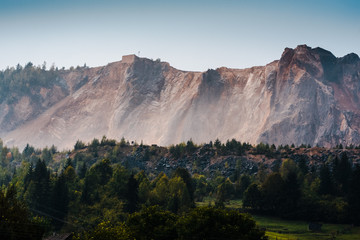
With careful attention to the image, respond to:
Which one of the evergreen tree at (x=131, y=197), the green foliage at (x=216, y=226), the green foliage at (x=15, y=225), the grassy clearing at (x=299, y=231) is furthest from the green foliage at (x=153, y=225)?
the evergreen tree at (x=131, y=197)

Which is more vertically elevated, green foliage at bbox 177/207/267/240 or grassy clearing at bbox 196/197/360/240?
green foliage at bbox 177/207/267/240

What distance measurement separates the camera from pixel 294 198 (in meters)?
145

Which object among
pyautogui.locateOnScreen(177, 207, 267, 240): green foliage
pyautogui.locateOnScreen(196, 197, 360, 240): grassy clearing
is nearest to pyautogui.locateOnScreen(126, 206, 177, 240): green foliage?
pyautogui.locateOnScreen(177, 207, 267, 240): green foliage

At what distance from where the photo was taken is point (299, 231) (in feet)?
409

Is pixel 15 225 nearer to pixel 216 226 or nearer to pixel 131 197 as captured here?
pixel 216 226

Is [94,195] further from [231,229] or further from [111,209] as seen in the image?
[231,229]

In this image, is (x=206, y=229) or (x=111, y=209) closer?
(x=206, y=229)

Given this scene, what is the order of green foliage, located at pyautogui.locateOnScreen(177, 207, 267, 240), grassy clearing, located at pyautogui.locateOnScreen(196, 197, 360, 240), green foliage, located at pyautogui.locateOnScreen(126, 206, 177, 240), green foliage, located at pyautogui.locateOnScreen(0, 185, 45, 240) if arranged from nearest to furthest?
green foliage, located at pyautogui.locateOnScreen(0, 185, 45, 240) < green foliage, located at pyautogui.locateOnScreen(177, 207, 267, 240) < green foliage, located at pyautogui.locateOnScreen(126, 206, 177, 240) < grassy clearing, located at pyautogui.locateOnScreen(196, 197, 360, 240)

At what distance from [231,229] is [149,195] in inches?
2575

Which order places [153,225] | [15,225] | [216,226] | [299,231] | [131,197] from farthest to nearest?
[131,197], [299,231], [153,225], [216,226], [15,225]

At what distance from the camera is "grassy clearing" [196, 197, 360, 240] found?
11744 centimetres

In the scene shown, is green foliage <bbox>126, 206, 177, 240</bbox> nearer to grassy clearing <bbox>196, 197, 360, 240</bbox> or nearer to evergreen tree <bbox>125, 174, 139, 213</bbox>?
grassy clearing <bbox>196, 197, 360, 240</bbox>

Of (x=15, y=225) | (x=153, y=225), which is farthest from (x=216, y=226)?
(x=15, y=225)

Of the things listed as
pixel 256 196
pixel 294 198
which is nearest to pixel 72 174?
pixel 256 196
